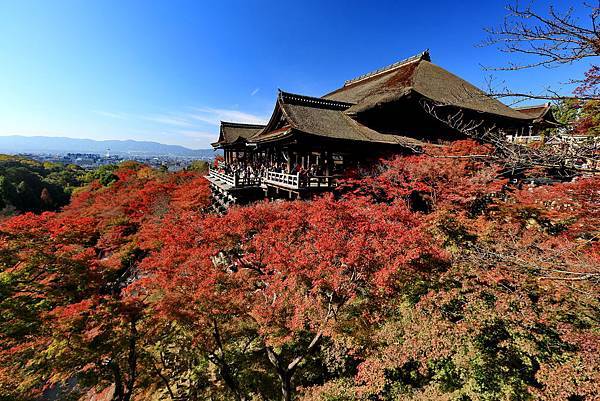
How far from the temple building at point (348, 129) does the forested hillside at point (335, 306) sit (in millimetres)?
3834

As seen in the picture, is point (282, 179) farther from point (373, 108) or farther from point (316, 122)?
point (373, 108)

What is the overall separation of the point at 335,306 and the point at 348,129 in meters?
9.34

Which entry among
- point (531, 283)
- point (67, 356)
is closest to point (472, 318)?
point (531, 283)

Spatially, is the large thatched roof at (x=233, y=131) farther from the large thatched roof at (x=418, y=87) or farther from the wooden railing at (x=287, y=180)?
the large thatched roof at (x=418, y=87)

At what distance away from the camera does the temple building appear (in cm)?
1255

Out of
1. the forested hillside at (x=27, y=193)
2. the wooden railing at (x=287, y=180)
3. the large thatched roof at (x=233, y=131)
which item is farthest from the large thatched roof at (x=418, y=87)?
the forested hillside at (x=27, y=193)

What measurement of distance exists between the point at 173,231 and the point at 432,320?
325 inches

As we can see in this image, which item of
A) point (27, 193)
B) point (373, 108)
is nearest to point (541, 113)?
point (373, 108)

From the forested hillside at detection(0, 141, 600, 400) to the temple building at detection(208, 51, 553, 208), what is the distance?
→ 3.83m

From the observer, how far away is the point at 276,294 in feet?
24.6

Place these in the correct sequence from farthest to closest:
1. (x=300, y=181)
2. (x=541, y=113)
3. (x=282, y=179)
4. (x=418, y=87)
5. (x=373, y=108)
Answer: (x=541, y=113) → (x=418, y=87) → (x=373, y=108) → (x=282, y=179) → (x=300, y=181)

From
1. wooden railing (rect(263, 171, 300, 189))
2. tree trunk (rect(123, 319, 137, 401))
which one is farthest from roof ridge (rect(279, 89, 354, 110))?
tree trunk (rect(123, 319, 137, 401))

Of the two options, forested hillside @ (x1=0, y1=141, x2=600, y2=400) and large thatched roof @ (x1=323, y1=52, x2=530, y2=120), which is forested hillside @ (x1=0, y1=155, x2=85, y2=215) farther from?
large thatched roof @ (x1=323, y1=52, x2=530, y2=120)

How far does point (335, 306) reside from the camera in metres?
7.37
